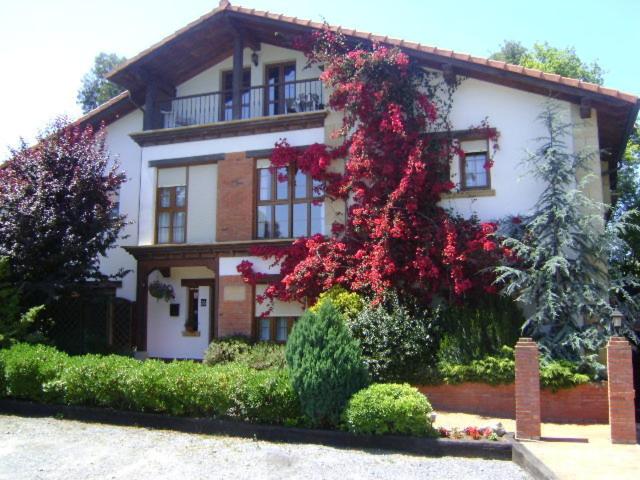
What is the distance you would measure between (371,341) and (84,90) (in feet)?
96.2

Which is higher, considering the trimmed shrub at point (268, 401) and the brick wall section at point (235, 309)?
the brick wall section at point (235, 309)

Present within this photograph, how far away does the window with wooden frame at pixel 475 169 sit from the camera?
13289mm

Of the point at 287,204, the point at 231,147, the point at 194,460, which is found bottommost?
the point at 194,460

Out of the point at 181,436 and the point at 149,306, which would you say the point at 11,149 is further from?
the point at 181,436

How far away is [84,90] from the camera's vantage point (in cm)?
3425

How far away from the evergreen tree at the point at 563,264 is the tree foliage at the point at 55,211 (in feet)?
31.7

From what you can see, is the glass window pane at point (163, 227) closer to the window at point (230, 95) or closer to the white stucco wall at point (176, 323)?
the white stucco wall at point (176, 323)

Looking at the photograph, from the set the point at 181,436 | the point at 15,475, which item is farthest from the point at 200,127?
the point at 15,475

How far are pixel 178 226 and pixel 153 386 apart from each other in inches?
276

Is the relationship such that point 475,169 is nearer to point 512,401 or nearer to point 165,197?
point 512,401

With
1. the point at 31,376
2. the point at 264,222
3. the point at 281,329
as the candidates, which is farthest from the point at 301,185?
the point at 31,376

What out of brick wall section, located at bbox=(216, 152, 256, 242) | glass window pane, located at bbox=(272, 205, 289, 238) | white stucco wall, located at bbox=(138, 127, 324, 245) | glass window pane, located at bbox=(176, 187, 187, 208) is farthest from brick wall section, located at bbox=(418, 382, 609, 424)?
glass window pane, located at bbox=(176, 187, 187, 208)

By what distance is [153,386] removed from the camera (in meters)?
9.70

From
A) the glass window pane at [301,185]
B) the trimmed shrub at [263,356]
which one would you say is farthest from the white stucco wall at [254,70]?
the trimmed shrub at [263,356]
